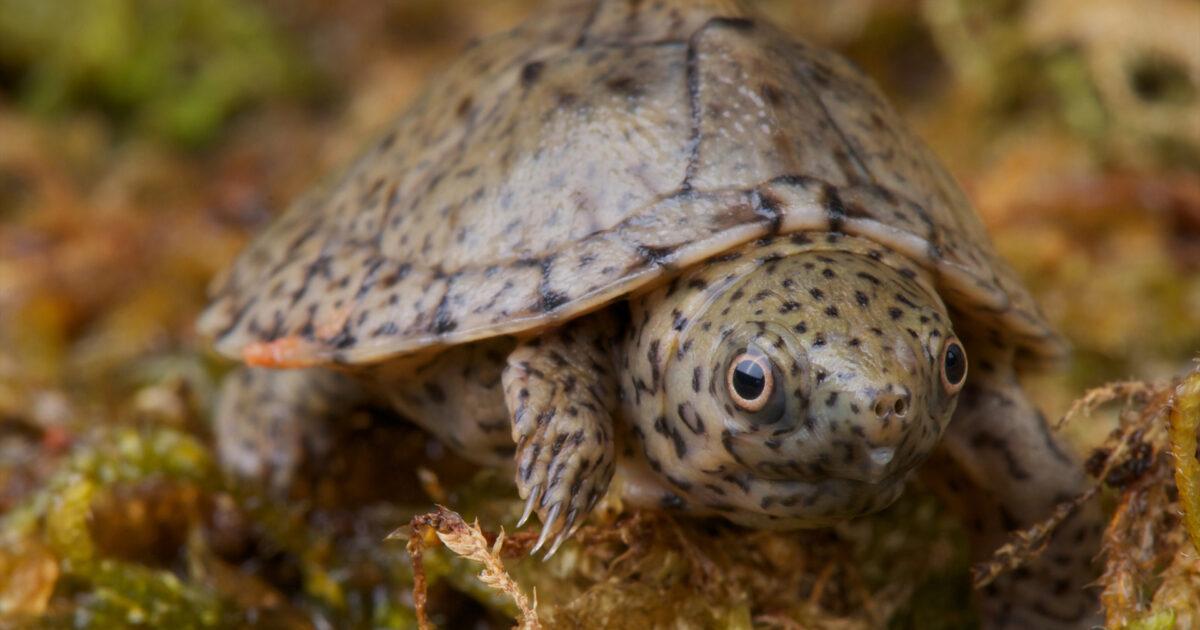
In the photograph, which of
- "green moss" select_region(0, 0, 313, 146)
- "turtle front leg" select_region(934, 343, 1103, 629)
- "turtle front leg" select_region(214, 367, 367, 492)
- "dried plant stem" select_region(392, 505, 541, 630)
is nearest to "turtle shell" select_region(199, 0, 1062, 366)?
"turtle front leg" select_region(934, 343, 1103, 629)

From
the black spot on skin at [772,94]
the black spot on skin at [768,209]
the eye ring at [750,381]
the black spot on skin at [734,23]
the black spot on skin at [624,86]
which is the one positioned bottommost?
the eye ring at [750,381]

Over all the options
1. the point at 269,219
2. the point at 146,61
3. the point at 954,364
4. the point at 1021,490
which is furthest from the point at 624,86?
the point at 146,61

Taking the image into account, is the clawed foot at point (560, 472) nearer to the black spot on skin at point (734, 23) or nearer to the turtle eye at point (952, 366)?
the turtle eye at point (952, 366)

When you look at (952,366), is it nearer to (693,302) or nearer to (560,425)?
(693,302)

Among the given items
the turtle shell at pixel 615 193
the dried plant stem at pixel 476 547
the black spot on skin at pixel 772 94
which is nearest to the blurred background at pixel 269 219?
the dried plant stem at pixel 476 547

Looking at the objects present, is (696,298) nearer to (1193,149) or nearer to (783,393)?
(783,393)

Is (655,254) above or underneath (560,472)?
above

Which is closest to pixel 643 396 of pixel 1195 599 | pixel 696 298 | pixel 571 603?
pixel 696 298
